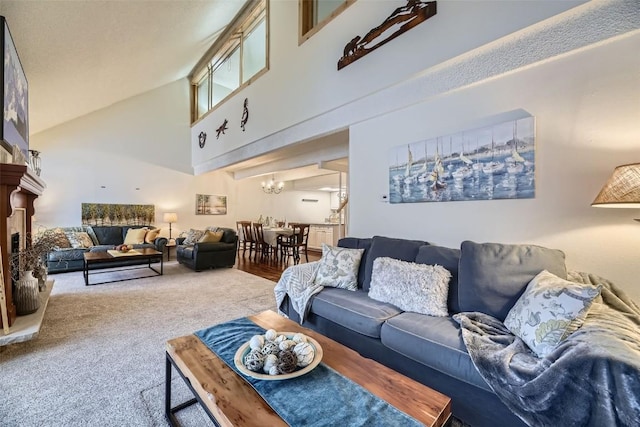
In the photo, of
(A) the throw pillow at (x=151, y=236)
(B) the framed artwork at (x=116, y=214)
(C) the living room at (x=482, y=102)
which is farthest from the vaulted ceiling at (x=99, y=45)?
(A) the throw pillow at (x=151, y=236)

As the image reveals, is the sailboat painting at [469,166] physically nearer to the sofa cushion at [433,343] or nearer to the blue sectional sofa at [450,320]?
the blue sectional sofa at [450,320]

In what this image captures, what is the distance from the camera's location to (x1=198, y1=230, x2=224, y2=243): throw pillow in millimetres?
5422

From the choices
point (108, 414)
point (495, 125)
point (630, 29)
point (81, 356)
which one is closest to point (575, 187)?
point (495, 125)

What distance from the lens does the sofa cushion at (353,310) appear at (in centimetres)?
196

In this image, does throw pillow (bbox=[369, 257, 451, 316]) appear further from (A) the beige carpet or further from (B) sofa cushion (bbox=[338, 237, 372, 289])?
(A) the beige carpet

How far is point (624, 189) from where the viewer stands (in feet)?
4.73

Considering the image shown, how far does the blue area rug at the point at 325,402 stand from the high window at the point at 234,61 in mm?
4930

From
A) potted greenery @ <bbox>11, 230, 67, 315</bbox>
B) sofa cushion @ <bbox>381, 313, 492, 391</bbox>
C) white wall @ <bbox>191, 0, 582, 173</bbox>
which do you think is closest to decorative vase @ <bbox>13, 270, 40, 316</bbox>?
potted greenery @ <bbox>11, 230, 67, 315</bbox>

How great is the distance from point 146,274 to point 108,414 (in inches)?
157

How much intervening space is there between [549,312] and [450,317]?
1.95 feet

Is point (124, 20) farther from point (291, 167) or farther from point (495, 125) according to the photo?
point (495, 125)

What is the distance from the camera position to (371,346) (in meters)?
1.99

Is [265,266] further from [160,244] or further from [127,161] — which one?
[127,161]

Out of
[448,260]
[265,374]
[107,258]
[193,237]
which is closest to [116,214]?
[193,237]
